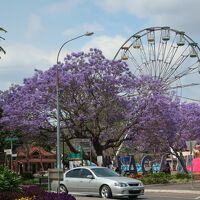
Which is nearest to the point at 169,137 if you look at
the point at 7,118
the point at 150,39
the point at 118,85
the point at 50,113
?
the point at 118,85

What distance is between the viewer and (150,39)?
52.5 m

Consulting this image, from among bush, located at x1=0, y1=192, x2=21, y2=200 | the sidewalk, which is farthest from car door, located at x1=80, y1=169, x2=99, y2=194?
bush, located at x1=0, y1=192, x2=21, y2=200

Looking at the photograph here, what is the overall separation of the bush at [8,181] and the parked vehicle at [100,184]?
26.6 ft

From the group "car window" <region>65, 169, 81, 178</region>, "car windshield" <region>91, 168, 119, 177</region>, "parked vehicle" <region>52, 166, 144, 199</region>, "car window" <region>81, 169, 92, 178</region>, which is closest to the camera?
"parked vehicle" <region>52, 166, 144, 199</region>

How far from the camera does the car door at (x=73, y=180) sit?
22983 millimetres

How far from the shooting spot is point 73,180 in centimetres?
2320

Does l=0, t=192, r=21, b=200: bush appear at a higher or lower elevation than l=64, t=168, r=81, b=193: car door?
lower

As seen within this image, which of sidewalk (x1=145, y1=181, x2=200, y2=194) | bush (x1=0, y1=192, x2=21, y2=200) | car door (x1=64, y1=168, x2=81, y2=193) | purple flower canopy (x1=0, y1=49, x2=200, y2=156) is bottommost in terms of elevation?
bush (x1=0, y1=192, x2=21, y2=200)

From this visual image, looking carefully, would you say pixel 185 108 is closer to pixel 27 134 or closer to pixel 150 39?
pixel 150 39

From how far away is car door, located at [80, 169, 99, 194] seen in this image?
72.9 ft

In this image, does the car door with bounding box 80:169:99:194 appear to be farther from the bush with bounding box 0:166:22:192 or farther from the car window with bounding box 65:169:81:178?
the bush with bounding box 0:166:22:192

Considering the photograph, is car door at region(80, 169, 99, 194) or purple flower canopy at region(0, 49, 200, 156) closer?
car door at region(80, 169, 99, 194)

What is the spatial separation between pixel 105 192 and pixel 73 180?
2025 millimetres

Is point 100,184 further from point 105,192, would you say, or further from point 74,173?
point 74,173
